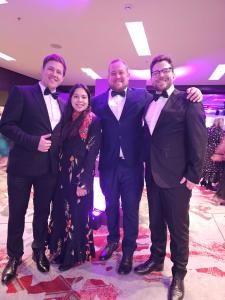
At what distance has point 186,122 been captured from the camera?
66.3 inches

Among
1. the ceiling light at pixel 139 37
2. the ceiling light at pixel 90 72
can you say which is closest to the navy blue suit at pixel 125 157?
the ceiling light at pixel 139 37

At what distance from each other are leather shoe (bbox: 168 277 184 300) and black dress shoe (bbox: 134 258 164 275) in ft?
0.85

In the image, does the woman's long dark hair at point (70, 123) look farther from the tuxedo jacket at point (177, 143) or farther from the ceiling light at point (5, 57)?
the ceiling light at point (5, 57)

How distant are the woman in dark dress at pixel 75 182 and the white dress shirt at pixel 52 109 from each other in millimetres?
69

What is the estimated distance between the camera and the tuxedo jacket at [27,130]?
1744 millimetres

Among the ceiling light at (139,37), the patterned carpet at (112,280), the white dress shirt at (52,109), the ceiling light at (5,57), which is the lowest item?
the patterned carpet at (112,280)

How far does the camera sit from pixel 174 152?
1747 mm

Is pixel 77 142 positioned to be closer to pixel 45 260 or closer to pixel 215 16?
pixel 45 260

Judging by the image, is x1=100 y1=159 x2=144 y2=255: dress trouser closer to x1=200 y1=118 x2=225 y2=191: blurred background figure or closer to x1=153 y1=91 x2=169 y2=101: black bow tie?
x1=153 y1=91 x2=169 y2=101: black bow tie

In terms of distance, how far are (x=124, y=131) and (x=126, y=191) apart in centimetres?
50

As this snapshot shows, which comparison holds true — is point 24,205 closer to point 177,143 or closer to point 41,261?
point 41,261

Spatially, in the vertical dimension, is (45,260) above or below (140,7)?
below

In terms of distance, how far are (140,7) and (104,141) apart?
9.94 ft

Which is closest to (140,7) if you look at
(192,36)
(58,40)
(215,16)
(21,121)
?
(215,16)
